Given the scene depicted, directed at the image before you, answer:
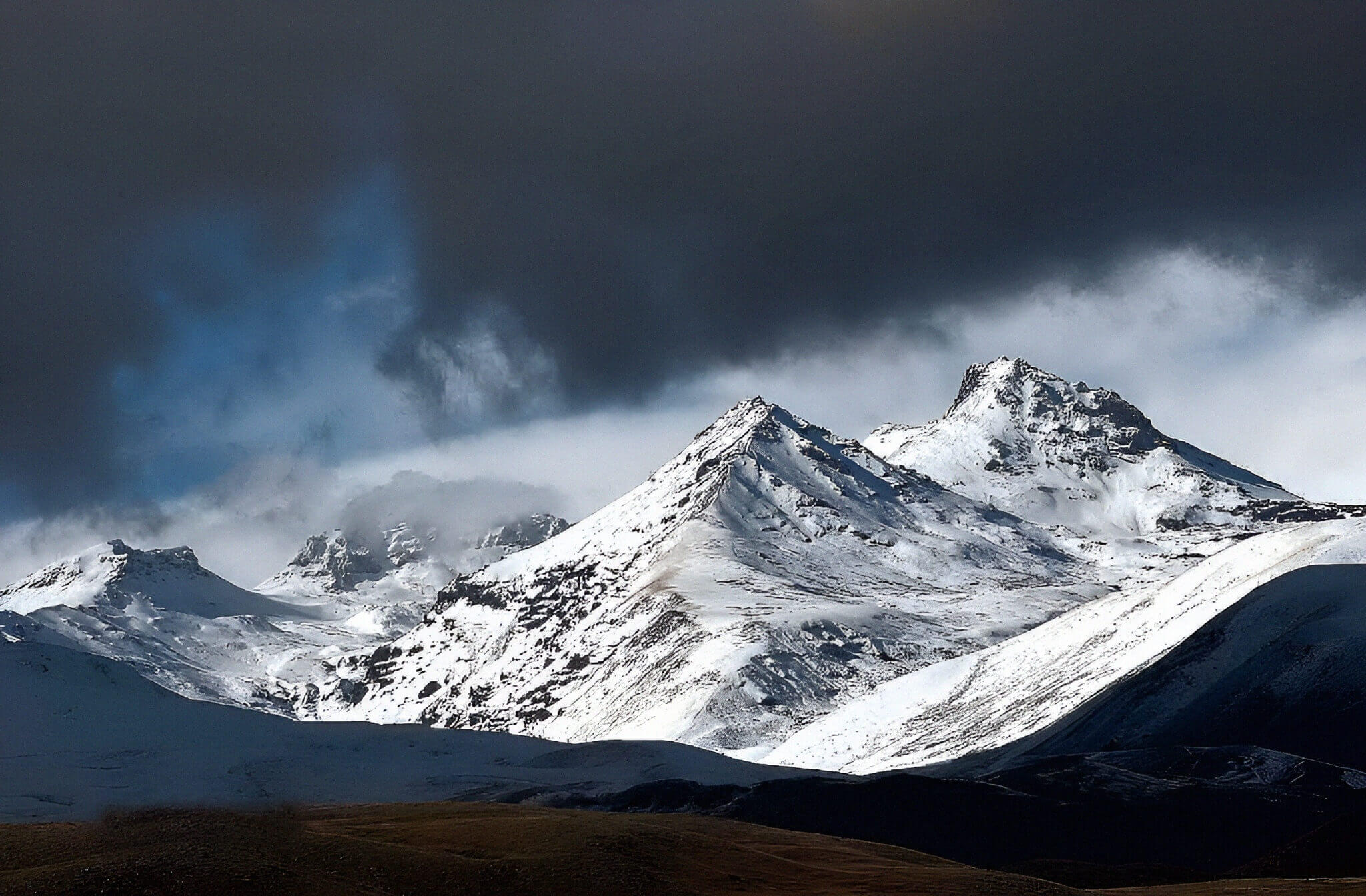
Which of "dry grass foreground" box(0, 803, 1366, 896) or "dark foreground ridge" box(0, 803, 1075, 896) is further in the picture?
"dry grass foreground" box(0, 803, 1366, 896)

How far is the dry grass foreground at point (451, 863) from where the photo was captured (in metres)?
84.5

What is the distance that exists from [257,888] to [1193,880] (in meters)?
117

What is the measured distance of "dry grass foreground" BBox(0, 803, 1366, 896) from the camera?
84.5 meters

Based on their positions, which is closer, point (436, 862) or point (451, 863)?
point (436, 862)

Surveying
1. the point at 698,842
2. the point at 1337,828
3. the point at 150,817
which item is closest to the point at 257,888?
the point at 150,817

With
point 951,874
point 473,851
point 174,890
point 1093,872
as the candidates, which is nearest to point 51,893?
point 174,890

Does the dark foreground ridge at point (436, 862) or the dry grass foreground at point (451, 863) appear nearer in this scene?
the dark foreground ridge at point (436, 862)

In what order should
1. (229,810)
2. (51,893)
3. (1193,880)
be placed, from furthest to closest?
(1193,880) → (229,810) → (51,893)

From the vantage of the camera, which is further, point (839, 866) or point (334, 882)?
point (839, 866)

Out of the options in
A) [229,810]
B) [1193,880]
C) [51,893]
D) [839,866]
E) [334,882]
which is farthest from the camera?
[1193,880]

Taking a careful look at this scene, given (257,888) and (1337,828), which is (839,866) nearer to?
(257,888)

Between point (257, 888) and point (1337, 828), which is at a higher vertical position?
point (1337, 828)

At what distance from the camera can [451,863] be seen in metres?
98.4

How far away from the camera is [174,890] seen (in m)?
81.8
